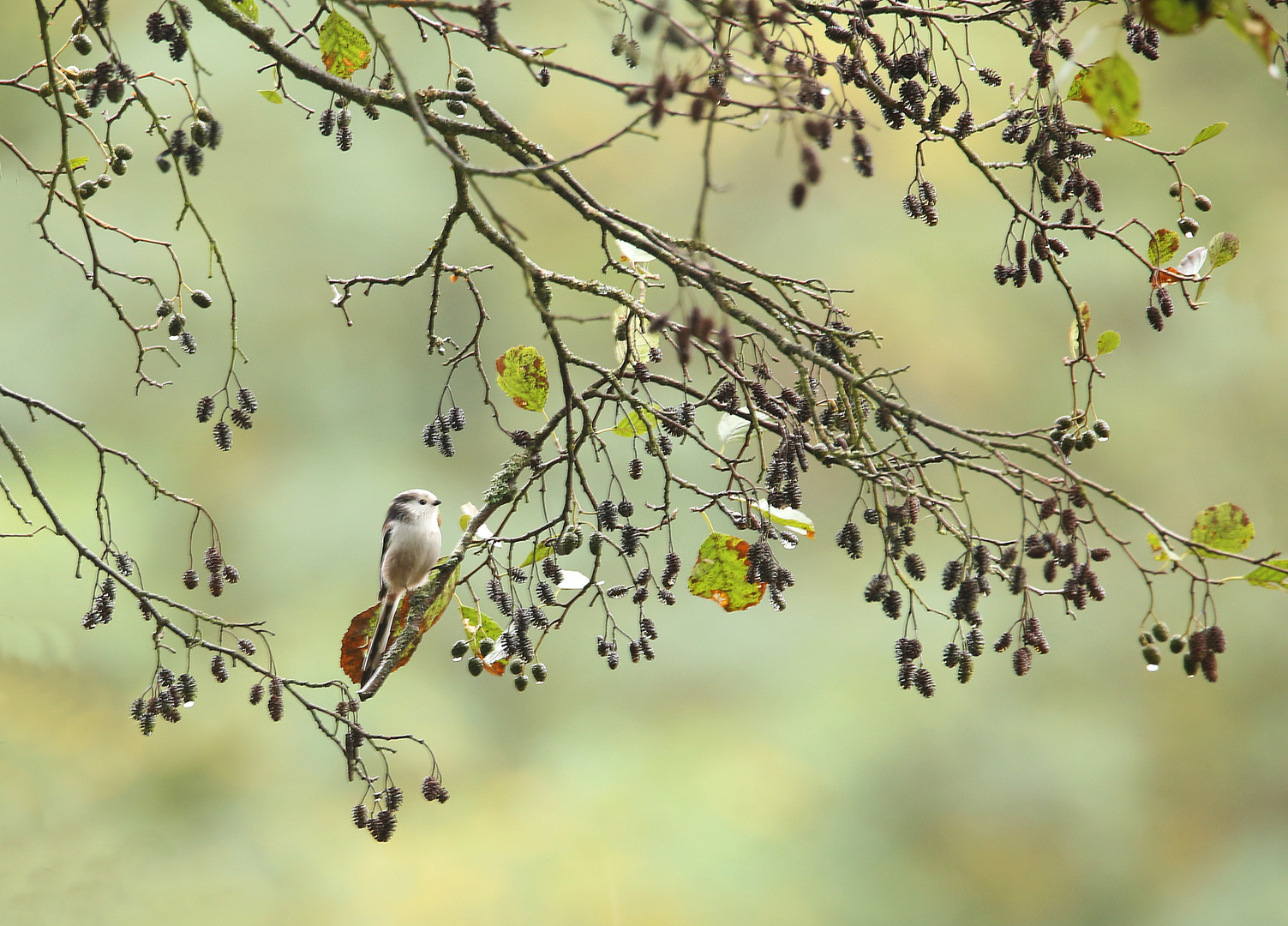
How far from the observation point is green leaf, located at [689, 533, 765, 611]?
116cm

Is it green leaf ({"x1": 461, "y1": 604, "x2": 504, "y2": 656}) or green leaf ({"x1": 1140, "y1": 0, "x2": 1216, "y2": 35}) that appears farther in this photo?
green leaf ({"x1": 461, "y1": 604, "x2": 504, "y2": 656})

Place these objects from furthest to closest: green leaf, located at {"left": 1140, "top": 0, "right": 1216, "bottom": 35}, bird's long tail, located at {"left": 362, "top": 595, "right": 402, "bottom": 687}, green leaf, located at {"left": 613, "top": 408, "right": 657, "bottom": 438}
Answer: bird's long tail, located at {"left": 362, "top": 595, "right": 402, "bottom": 687} < green leaf, located at {"left": 613, "top": 408, "right": 657, "bottom": 438} < green leaf, located at {"left": 1140, "top": 0, "right": 1216, "bottom": 35}

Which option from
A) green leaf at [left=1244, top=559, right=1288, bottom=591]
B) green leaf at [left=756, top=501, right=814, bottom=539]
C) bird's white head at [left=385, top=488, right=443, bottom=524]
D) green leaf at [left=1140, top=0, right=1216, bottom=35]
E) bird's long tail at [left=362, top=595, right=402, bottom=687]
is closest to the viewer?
green leaf at [left=1140, top=0, right=1216, bottom=35]

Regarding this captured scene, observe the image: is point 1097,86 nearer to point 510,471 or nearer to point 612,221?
point 612,221

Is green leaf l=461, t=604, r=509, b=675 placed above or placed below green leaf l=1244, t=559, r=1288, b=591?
above

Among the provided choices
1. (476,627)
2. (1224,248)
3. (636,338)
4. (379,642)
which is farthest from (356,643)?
(1224,248)

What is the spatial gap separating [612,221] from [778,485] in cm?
34

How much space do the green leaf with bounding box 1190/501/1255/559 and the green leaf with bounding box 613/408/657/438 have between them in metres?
0.58

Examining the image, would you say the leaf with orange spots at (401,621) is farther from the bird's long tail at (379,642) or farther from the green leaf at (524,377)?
the green leaf at (524,377)

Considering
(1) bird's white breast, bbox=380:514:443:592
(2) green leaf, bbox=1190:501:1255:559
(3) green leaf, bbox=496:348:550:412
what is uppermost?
(1) bird's white breast, bbox=380:514:443:592

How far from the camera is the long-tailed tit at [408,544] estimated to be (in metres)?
1.86

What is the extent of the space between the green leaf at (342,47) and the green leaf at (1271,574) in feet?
3.39

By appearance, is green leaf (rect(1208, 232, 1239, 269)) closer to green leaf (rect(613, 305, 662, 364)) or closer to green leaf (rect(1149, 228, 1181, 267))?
green leaf (rect(1149, 228, 1181, 267))

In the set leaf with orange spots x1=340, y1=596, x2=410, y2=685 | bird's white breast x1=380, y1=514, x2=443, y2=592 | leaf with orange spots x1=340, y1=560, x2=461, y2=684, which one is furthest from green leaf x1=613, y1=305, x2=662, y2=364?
bird's white breast x1=380, y1=514, x2=443, y2=592
